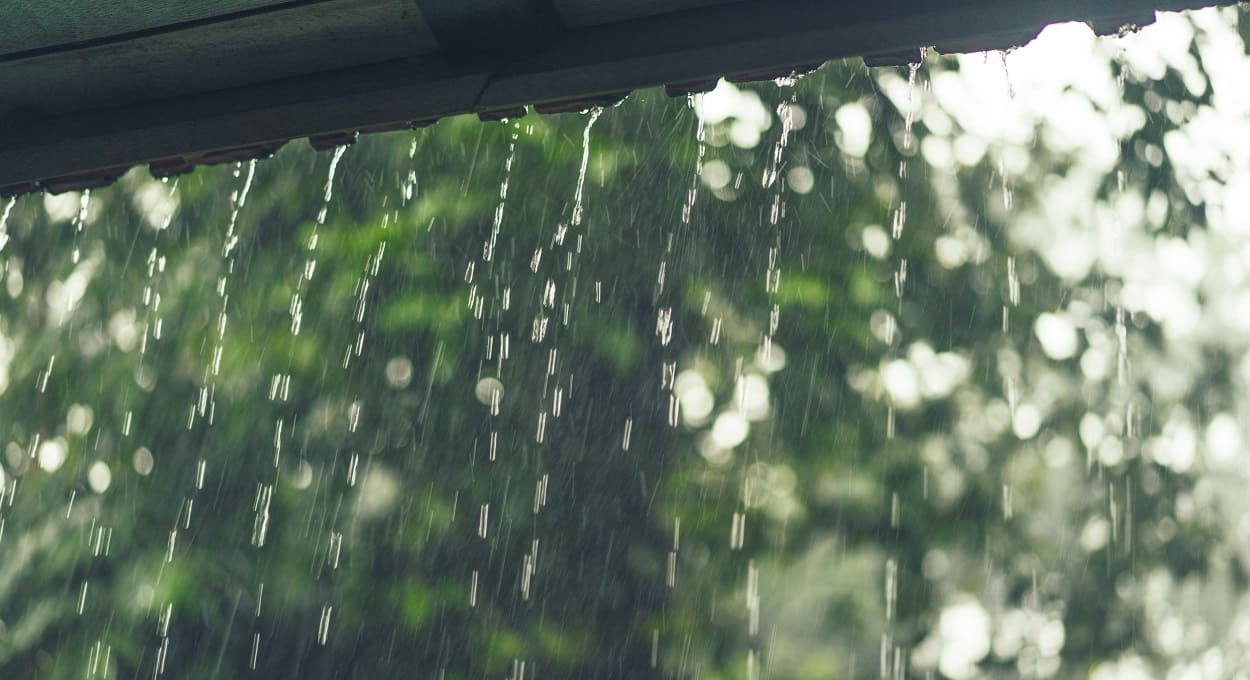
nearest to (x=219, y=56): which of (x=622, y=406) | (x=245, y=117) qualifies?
(x=245, y=117)

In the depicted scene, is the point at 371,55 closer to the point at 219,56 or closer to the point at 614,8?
the point at 219,56

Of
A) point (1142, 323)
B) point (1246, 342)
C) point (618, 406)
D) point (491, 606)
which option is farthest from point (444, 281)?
point (1246, 342)

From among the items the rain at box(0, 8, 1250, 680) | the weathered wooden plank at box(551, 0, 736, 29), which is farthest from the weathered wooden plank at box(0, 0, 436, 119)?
the rain at box(0, 8, 1250, 680)

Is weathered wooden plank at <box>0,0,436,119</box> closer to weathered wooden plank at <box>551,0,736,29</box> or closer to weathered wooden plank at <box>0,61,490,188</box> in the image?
weathered wooden plank at <box>0,61,490,188</box>

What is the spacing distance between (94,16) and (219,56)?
8.9 inches

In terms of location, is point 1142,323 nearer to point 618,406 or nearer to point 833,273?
point 833,273

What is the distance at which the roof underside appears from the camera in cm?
218

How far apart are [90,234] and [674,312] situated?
3.67m

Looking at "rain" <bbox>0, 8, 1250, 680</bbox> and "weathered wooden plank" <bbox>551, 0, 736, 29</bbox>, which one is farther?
"rain" <bbox>0, 8, 1250, 680</bbox>

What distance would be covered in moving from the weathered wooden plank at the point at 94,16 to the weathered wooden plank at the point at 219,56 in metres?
0.04

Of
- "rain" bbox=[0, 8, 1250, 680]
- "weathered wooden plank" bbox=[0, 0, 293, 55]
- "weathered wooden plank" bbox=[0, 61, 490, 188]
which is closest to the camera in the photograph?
"weathered wooden plank" bbox=[0, 0, 293, 55]

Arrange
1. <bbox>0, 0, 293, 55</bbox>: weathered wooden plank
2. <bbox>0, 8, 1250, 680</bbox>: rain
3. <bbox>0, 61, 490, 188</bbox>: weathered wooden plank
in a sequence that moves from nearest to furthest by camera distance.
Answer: <bbox>0, 0, 293, 55</bbox>: weathered wooden plank → <bbox>0, 61, 490, 188</bbox>: weathered wooden plank → <bbox>0, 8, 1250, 680</bbox>: rain

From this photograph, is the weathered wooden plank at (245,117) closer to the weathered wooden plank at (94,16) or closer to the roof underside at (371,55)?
the roof underside at (371,55)

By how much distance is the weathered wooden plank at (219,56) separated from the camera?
2.25m
